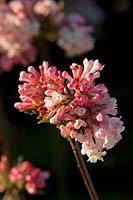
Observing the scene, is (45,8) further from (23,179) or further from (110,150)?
(110,150)

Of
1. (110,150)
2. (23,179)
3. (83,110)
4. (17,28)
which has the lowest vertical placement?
(83,110)

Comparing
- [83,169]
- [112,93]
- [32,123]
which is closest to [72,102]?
[83,169]

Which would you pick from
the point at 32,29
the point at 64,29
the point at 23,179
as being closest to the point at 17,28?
the point at 32,29

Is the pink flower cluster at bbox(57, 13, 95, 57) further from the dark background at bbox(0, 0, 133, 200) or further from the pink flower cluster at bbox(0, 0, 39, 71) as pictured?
the dark background at bbox(0, 0, 133, 200)

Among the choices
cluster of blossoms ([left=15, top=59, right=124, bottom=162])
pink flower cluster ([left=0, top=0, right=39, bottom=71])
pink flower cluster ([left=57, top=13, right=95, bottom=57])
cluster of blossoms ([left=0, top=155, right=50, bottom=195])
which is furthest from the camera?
pink flower cluster ([left=57, top=13, right=95, bottom=57])

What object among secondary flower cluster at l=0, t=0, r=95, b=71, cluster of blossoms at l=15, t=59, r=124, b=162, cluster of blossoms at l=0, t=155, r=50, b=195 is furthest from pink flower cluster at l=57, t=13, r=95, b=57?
cluster of blossoms at l=15, t=59, r=124, b=162

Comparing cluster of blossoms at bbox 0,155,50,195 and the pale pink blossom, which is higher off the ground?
the pale pink blossom

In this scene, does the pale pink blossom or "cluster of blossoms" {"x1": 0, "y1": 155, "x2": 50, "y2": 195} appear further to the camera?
the pale pink blossom
